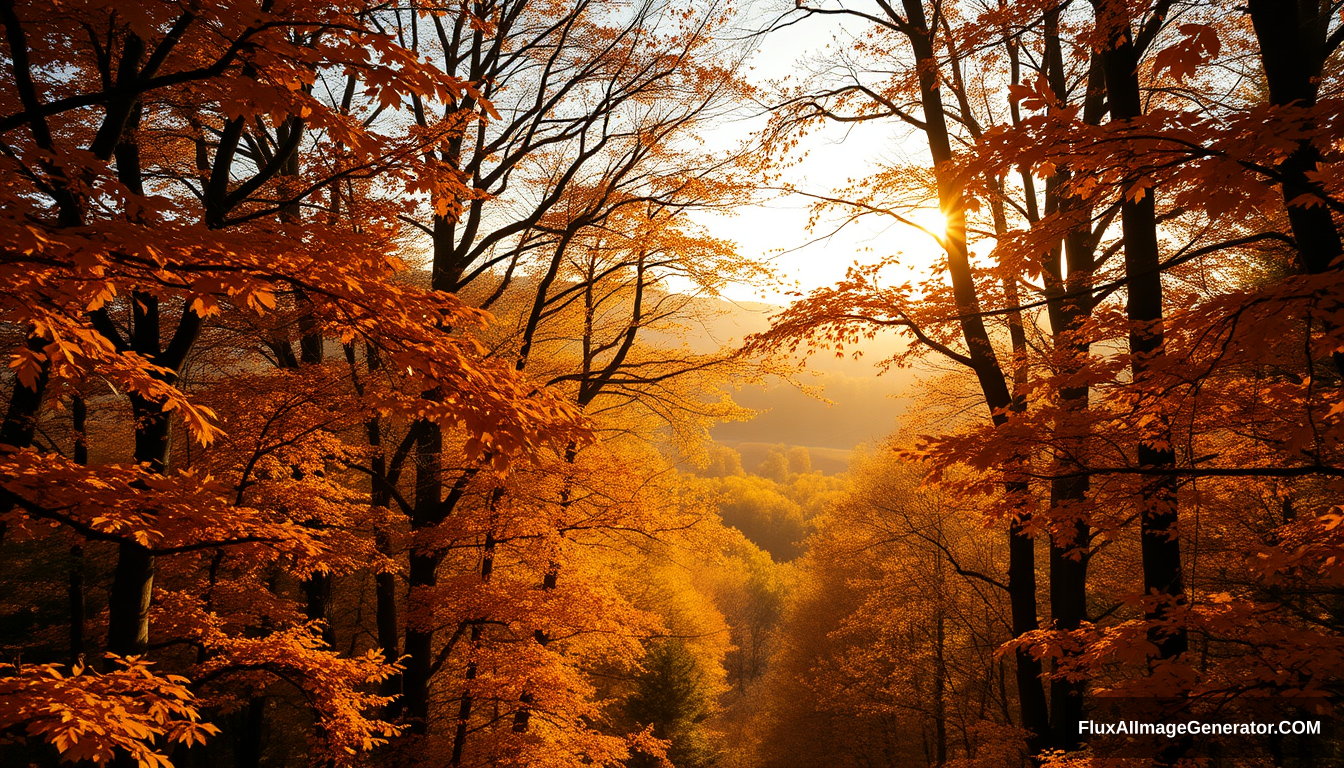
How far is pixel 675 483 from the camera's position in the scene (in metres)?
11.7

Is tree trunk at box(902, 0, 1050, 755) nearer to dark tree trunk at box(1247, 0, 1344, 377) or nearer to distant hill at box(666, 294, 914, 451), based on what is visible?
dark tree trunk at box(1247, 0, 1344, 377)

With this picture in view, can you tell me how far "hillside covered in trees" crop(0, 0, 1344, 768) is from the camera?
3.33m

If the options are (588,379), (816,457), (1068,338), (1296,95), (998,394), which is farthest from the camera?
(816,457)

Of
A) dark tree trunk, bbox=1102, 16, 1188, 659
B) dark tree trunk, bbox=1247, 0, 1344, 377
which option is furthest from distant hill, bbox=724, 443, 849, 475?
dark tree trunk, bbox=1247, 0, 1344, 377

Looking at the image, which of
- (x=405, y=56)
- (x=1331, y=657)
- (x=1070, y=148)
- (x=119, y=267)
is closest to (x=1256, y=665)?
(x=1331, y=657)

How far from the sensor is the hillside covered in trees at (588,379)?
3.33 m

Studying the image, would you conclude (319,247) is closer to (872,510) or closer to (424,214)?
(424,214)

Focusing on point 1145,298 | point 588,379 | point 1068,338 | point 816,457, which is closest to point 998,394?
point 1068,338

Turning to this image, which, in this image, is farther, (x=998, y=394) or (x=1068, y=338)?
(x=998, y=394)

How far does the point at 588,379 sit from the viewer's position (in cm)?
1084

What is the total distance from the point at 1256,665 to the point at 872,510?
15.5 m

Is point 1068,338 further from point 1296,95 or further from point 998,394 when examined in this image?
point 1296,95

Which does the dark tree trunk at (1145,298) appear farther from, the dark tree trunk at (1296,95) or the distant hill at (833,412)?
the distant hill at (833,412)

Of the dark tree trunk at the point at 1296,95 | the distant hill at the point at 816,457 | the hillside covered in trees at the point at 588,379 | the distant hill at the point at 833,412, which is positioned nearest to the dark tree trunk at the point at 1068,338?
the hillside covered in trees at the point at 588,379
